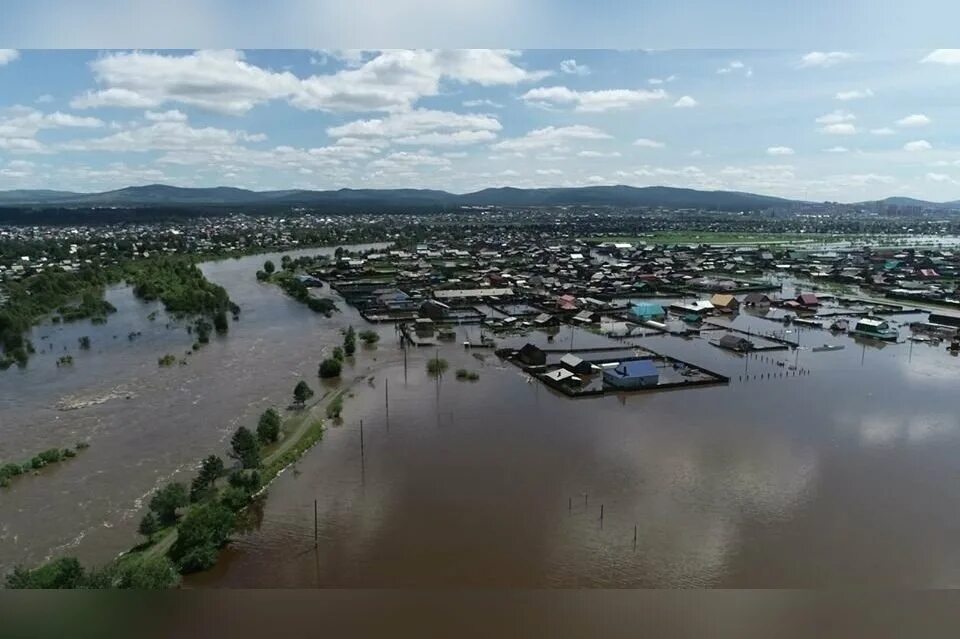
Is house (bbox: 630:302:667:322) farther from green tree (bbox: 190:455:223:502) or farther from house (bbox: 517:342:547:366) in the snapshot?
green tree (bbox: 190:455:223:502)

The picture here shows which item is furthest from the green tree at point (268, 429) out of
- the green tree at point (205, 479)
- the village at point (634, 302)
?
the village at point (634, 302)

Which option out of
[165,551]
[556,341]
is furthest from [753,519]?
[556,341]

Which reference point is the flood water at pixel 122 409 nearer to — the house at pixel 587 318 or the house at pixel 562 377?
the house at pixel 562 377

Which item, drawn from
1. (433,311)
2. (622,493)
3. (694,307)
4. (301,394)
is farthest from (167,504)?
(694,307)

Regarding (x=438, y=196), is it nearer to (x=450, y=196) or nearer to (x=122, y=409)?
(x=450, y=196)

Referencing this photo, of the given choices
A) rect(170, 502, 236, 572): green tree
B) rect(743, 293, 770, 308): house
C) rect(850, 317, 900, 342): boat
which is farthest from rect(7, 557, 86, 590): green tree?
rect(743, 293, 770, 308): house
